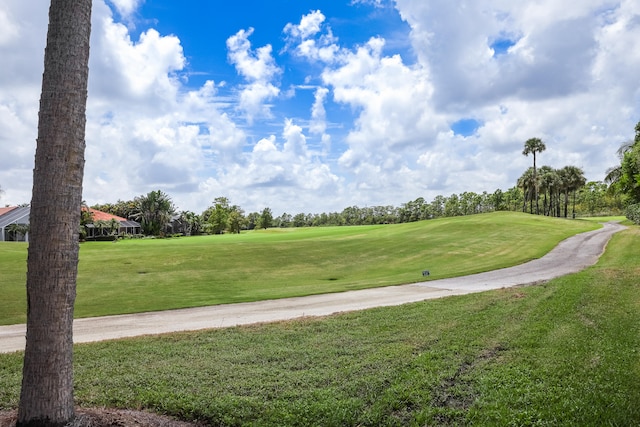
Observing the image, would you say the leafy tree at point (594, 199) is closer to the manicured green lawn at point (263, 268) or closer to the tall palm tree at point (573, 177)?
the tall palm tree at point (573, 177)

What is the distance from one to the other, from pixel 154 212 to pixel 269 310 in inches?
2845

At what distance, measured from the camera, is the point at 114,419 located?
508 cm

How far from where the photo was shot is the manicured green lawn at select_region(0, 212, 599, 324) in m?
18.1

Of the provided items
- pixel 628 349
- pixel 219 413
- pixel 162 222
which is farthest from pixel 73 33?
pixel 162 222

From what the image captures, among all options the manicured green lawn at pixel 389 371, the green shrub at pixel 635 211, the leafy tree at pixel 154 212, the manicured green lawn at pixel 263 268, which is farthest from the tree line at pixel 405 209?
the manicured green lawn at pixel 389 371

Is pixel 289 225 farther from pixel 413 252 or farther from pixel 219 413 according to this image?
pixel 219 413

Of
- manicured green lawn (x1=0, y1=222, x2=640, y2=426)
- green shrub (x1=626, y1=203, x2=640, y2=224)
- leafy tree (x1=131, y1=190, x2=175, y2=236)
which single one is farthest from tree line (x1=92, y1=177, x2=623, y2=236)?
manicured green lawn (x1=0, y1=222, x2=640, y2=426)

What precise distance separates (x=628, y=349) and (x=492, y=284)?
485 inches

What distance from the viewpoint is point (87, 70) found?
16.0ft

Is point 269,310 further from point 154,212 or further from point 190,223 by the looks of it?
point 190,223

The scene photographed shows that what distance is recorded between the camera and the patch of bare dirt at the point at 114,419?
4.70 meters

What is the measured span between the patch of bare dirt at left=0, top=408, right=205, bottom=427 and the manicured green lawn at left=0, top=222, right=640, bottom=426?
269 millimetres

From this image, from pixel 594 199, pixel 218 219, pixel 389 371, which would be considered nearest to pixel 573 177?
pixel 594 199

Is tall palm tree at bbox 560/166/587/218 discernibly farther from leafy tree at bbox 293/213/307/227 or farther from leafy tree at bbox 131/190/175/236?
leafy tree at bbox 131/190/175/236
